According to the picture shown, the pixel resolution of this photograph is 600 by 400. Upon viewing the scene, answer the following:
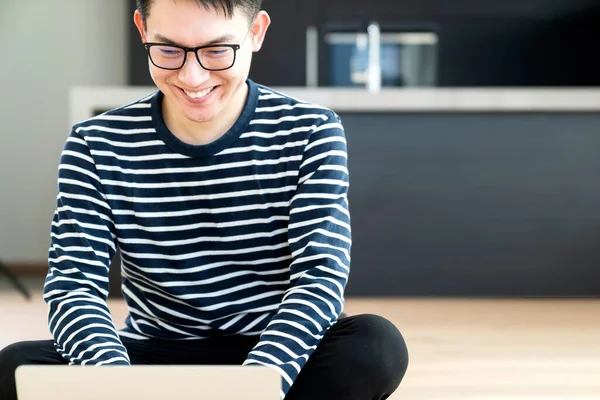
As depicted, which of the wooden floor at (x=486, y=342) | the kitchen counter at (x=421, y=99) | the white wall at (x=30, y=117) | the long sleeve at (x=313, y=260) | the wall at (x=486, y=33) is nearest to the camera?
the long sleeve at (x=313, y=260)

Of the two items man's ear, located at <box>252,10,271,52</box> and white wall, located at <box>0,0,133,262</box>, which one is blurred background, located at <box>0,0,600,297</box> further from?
man's ear, located at <box>252,10,271,52</box>

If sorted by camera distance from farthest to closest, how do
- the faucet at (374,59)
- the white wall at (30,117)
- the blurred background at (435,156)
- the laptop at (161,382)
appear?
the faucet at (374,59)
the white wall at (30,117)
the blurred background at (435,156)
the laptop at (161,382)

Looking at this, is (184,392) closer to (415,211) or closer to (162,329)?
(162,329)

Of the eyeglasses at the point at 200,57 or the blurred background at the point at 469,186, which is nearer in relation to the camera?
the eyeglasses at the point at 200,57

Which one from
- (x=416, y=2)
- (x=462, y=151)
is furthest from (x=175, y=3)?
(x=416, y=2)

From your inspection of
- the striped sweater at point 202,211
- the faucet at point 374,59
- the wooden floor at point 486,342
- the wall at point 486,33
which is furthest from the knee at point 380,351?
the faucet at point 374,59

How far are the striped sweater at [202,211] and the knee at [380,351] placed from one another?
0.35 ft

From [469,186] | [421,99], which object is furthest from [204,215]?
[469,186]

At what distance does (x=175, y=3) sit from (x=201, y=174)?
263mm

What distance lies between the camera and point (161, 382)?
91 cm

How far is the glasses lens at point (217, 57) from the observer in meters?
1.23

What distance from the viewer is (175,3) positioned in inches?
47.6

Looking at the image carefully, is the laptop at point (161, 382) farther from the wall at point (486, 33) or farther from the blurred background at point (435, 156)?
the wall at point (486, 33)

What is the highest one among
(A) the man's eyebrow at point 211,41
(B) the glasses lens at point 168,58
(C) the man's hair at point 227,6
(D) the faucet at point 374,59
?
(C) the man's hair at point 227,6
